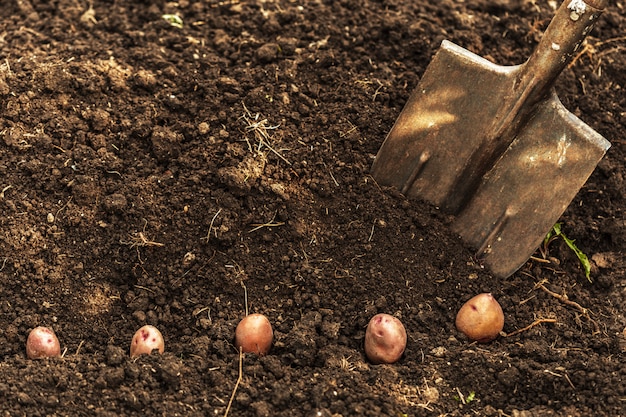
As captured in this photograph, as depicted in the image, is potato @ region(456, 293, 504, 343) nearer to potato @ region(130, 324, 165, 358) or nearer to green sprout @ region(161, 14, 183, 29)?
potato @ region(130, 324, 165, 358)

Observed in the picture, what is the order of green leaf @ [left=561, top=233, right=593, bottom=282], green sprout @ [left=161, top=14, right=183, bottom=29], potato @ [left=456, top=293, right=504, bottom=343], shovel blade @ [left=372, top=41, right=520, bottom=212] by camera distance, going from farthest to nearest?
1. green sprout @ [left=161, top=14, right=183, bottom=29]
2. green leaf @ [left=561, top=233, right=593, bottom=282]
3. shovel blade @ [left=372, top=41, right=520, bottom=212]
4. potato @ [left=456, top=293, right=504, bottom=343]

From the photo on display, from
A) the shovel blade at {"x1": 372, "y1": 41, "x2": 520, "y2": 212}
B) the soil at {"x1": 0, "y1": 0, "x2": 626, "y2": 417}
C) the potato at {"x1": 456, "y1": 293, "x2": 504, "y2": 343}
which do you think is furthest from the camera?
the shovel blade at {"x1": 372, "y1": 41, "x2": 520, "y2": 212}

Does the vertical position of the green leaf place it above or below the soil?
above

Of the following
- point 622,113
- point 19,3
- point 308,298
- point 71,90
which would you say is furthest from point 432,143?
point 19,3

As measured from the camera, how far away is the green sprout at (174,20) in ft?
12.4

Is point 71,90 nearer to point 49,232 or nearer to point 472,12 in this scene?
point 49,232

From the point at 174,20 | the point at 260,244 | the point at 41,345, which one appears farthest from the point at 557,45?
the point at 41,345

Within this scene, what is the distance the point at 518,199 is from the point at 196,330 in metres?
1.37

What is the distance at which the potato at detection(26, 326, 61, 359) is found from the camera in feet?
9.59

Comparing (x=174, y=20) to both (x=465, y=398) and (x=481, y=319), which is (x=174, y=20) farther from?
(x=465, y=398)

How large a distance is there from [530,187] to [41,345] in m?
1.96

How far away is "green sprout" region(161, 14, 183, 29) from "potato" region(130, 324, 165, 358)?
5.02ft

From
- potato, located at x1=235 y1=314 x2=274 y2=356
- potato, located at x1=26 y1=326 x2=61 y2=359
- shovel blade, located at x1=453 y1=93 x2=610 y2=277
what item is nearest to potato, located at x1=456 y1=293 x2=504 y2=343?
shovel blade, located at x1=453 y1=93 x2=610 y2=277

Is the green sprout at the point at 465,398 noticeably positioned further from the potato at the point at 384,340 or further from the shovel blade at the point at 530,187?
the shovel blade at the point at 530,187
